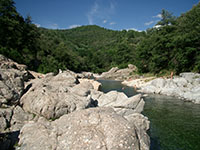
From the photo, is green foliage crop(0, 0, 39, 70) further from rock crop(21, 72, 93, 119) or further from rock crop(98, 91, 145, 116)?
rock crop(98, 91, 145, 116)

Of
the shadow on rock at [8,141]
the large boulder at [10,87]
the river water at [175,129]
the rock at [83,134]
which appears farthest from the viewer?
the river water at [175,129]

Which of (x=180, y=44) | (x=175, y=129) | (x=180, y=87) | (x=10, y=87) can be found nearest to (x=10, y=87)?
(x=10, y=87)

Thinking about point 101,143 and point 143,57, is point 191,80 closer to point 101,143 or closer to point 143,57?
point 101,143

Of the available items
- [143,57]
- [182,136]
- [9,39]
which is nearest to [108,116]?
[182,136]

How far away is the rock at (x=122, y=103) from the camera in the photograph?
13.5m

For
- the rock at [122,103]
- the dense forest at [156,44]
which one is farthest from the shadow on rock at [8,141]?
the dense forest at [156,44]

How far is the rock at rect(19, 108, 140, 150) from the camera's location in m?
5.51

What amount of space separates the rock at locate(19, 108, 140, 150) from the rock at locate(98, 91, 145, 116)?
6.91 meters

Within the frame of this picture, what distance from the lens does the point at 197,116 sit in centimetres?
1565

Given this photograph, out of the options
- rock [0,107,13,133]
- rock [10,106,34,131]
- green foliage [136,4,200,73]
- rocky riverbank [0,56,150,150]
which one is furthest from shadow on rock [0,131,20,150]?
green foliage [136,4,200,73]

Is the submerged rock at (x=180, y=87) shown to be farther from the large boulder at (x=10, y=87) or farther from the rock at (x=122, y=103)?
the large boulder at (x=10, y=87)

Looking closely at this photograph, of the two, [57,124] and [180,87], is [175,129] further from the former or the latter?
[180,87]

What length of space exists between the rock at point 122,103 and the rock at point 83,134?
6912 mm

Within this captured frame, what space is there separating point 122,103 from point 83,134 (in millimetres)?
8974
